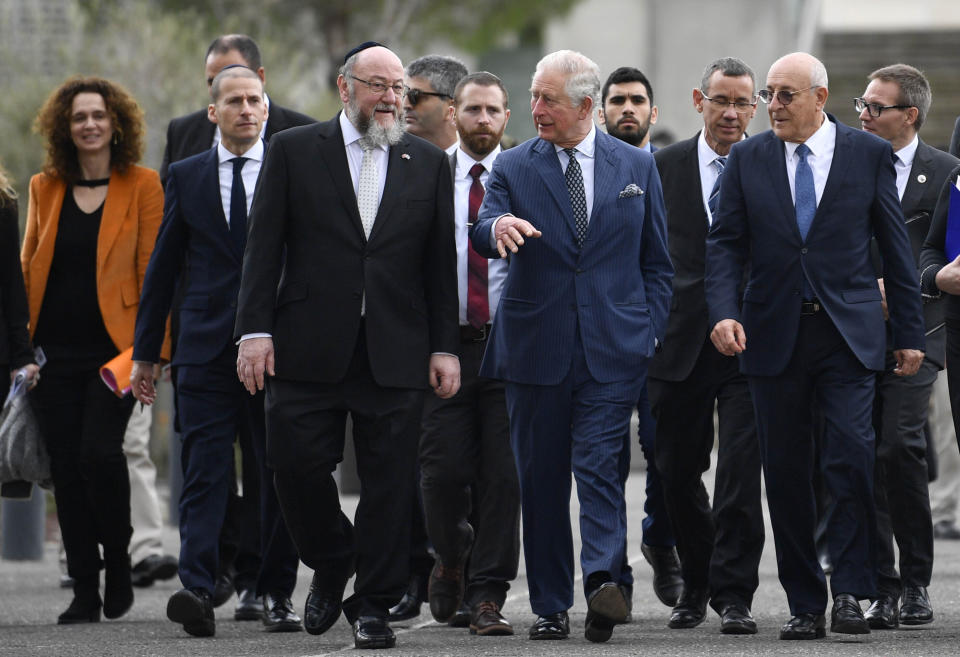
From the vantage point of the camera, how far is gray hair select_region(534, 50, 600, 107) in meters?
8.12

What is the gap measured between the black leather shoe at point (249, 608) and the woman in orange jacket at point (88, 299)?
19.2 inches

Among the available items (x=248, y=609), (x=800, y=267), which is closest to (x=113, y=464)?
(x=248, y=609)

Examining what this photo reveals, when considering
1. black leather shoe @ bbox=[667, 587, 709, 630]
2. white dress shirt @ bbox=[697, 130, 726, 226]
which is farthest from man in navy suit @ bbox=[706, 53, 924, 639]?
white dress shirt @ bbox=[697, 130, 726, 226]

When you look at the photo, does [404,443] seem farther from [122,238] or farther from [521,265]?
[122,238]

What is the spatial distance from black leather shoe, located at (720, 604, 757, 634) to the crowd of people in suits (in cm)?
1

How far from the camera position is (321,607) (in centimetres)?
804

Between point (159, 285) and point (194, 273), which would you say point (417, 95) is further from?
point (159, 285)

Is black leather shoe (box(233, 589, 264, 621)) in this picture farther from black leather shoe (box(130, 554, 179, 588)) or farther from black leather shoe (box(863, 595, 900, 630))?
black leather shoe (box(863, 595, 900, 630))

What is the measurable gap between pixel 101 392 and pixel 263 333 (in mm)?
1736

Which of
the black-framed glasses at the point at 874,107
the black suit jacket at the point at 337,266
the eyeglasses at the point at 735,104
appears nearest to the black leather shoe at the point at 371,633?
the black suit jacket at the point at 337,266

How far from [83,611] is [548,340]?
2.70m

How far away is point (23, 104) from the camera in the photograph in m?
28.5

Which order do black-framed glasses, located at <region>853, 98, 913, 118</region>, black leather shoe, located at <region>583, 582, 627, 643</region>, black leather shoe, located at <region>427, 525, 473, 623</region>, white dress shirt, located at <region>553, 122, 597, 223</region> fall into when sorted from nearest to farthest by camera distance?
black leather shoe, located at <region>583, 582, 627, 643</region>, white dress shirt, located at <region>553, 122, 597, 223</region>, black leather shoe, located at <region>427, 525, 473, 623</region>, black-framed glasses, located at <region>853, 98, 913, 118</region>

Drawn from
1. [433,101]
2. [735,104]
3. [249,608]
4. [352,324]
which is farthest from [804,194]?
[249,608]
